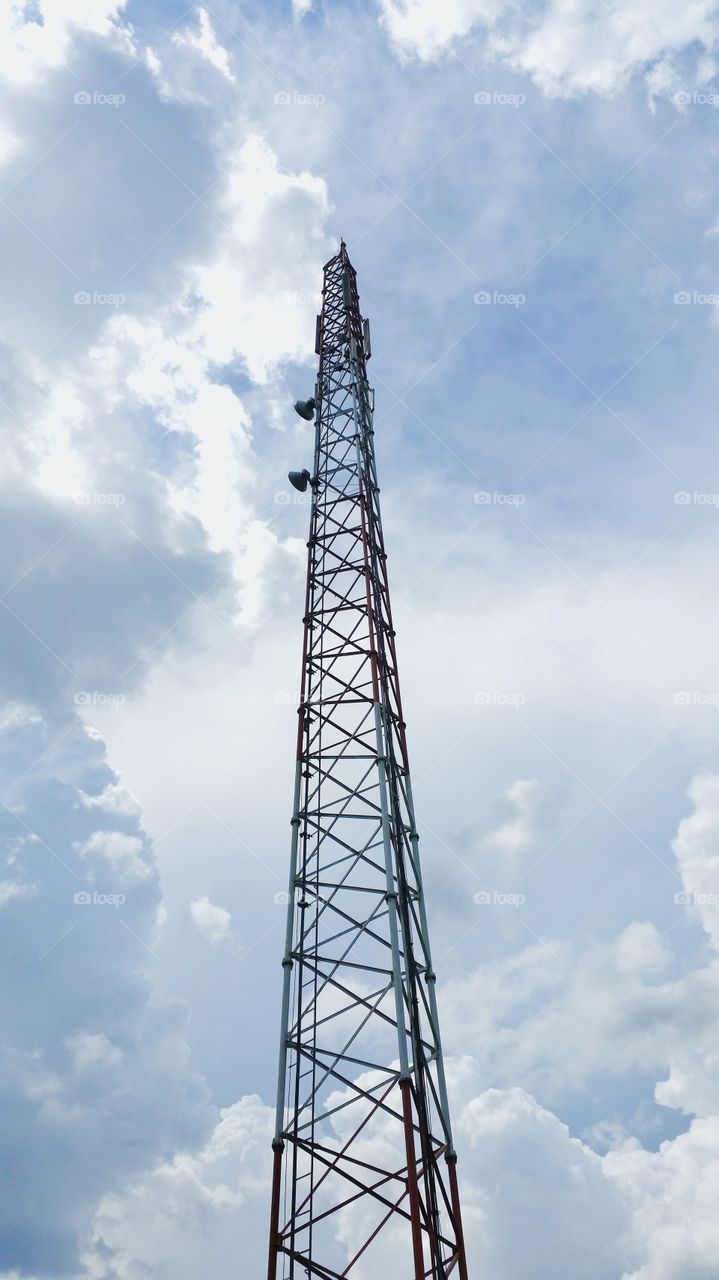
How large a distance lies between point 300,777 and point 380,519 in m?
9.88

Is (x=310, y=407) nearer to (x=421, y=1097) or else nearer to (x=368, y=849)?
(x=368, y=849)

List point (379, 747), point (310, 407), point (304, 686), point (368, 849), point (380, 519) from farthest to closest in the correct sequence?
point (310, 407), point (380, 519), point (304, 686), point (379, 747), point (368, 849)

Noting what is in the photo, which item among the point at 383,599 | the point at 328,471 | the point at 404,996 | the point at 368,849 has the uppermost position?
the point at 328,471

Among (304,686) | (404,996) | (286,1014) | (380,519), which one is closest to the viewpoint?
(404,996)

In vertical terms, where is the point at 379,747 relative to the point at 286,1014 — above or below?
above

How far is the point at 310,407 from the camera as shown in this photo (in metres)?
30.4

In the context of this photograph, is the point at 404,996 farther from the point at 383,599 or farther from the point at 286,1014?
the point at 383,599

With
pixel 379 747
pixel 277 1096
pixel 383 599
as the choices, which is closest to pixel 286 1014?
pixel 277 1096

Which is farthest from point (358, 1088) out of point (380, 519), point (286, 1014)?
point (380, 519)

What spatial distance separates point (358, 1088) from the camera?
17.2 metres

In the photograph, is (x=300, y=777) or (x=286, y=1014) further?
(x=300, y=777)

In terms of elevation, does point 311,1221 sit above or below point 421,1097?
below

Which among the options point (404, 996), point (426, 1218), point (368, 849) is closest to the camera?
point (426, 1218)

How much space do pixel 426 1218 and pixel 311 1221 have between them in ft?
8.35
